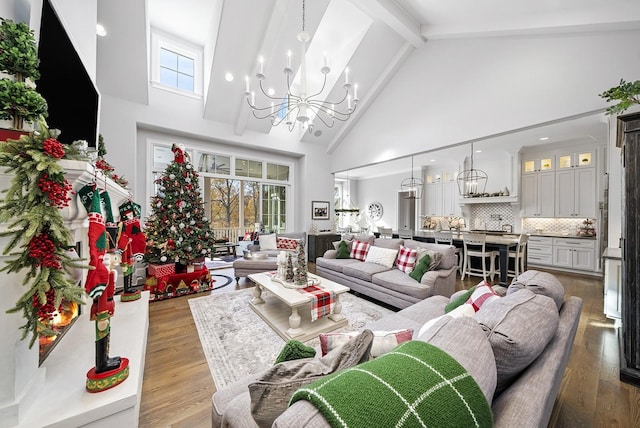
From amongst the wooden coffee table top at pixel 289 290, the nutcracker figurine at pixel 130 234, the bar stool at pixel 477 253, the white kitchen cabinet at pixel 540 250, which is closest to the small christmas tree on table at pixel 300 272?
the wooden coffee table top at pixel 289 290

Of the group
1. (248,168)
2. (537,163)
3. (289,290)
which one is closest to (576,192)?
(537,163)

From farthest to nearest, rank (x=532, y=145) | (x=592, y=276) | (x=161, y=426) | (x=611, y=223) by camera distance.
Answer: (x=532, y=145) → (x=592, y=276) → (x=611, y=223) → (x=161, y=426)

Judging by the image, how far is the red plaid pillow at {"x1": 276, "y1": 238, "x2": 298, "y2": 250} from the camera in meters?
5.16

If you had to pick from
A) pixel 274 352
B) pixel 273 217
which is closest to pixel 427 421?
pixel 274 352

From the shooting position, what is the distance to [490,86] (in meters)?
3.67

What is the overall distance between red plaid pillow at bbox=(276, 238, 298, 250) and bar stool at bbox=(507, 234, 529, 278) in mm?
4084

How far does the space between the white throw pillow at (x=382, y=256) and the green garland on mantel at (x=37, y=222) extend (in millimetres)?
3347

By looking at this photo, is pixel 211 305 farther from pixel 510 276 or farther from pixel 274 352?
pixel 510 276

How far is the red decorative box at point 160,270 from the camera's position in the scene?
3.54 metres

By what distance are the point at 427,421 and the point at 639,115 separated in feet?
8.79

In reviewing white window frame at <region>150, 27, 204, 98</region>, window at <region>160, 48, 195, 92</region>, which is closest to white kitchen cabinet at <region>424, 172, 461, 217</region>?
white window frame at <region>150, 27, 204, 98</region>

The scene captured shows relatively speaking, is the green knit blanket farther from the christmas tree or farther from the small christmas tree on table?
the christmas tree

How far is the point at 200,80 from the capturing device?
498cm

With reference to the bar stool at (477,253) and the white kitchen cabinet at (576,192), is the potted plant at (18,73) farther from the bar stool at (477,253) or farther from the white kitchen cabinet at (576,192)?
the white kitchen cabinet at (576,192)
